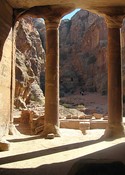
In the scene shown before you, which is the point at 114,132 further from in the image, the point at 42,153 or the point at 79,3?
the point at 79,3

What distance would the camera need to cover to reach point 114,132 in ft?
43.9

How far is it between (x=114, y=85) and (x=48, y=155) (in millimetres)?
5958

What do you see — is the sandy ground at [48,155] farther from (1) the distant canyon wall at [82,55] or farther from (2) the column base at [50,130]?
(1) the distant canyon wall at [82,55]

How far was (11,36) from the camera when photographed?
13.7 metres

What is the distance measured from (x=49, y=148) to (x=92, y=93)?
60414 millimetres

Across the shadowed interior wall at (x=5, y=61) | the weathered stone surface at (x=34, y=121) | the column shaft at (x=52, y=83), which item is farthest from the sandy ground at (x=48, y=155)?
the weathered stone surface at (x=34, y=121)

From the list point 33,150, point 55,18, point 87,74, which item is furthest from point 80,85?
point 33,150

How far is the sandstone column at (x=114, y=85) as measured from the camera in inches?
532

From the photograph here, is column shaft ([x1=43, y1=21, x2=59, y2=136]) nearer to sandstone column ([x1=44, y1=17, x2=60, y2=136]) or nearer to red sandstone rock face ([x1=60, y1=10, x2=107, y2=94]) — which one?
sandstone column ([x1=44, y1=17, x2=60, y2=136])

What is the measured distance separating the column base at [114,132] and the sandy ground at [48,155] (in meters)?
0.73

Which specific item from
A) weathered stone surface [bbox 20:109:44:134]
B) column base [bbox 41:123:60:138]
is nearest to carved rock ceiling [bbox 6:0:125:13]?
column base [bbox 41:123:60:138]

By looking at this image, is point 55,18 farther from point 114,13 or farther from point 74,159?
point 74,159

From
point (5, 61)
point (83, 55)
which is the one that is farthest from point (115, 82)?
point (83, 55)

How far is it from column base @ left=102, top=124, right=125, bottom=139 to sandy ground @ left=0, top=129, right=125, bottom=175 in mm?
735
